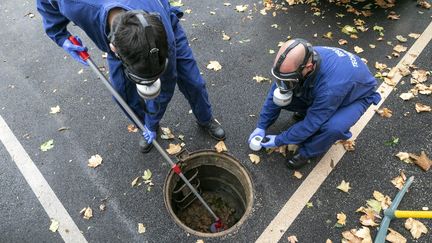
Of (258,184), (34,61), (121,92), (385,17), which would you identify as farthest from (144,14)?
(385,17)

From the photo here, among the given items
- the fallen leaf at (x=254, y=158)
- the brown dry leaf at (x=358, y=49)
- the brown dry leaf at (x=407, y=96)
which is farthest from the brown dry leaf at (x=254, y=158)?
the brown dry leaf at (x=358, y=49)

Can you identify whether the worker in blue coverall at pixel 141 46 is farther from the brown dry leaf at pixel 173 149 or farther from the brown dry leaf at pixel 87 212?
the brown dry leaf at pixel 87 212

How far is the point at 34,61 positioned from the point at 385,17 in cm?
590

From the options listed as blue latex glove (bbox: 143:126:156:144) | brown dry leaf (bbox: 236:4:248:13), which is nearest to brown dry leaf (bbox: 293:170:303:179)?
blue latex glove (bbox: 143:126:156:144)

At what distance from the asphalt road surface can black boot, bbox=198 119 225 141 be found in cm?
12

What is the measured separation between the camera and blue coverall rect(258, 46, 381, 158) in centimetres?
299

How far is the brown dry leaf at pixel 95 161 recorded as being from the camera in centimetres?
394

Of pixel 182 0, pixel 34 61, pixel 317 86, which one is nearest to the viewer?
pixel 317 86

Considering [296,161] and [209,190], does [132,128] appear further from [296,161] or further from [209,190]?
[296,161]

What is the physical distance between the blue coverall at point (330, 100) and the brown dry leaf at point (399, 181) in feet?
2.64

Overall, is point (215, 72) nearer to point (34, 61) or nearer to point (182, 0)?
point (182, 0)

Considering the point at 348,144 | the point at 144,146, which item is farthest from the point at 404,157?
the point at 144,146

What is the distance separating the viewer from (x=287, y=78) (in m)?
2.92

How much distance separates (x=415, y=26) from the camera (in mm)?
5316
